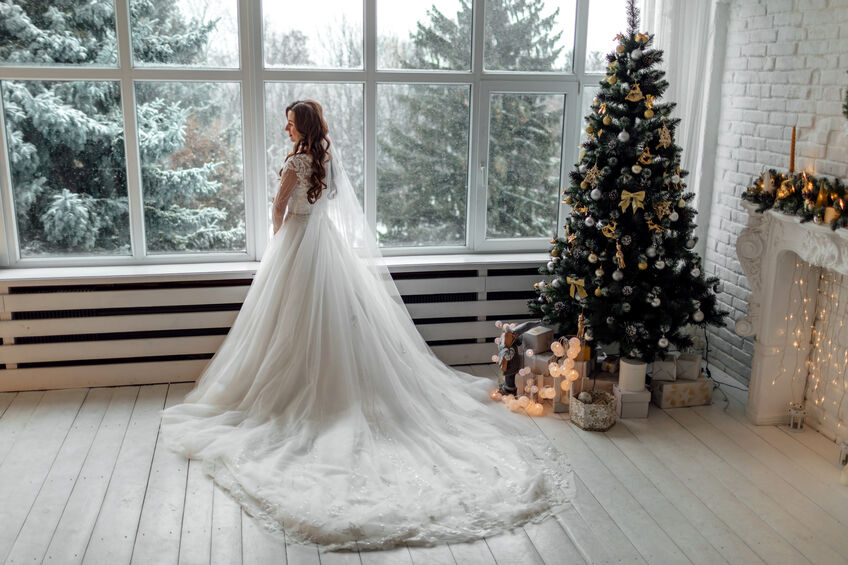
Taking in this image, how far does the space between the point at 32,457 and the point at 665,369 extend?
3.48m

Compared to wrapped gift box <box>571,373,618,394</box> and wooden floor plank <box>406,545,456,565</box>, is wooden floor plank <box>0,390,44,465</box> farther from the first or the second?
wrapped gift box <box>571,373,618,394</box>

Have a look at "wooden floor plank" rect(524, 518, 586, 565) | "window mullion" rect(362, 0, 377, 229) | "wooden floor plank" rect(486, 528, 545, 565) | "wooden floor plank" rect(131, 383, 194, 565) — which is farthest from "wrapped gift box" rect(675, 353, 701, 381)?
"wooden floor plank" rect(131, 383, 194, 565)

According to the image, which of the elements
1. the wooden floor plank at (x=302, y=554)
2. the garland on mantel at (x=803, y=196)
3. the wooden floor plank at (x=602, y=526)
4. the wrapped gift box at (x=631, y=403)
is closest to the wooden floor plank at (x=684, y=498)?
the wrapped gift box at (x=631, y=403)

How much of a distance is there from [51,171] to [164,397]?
1547 millimetres

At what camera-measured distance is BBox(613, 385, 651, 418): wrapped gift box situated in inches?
178

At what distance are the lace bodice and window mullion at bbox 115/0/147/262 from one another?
3.73 ft

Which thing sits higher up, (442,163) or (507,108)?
(507,108)

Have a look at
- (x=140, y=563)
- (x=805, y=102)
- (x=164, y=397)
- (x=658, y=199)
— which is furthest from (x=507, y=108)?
(x=140, y=563)

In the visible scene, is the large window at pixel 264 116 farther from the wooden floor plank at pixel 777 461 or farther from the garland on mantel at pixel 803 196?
the wooden floor plank at pixel 777 461

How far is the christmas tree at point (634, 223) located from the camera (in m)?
4.38

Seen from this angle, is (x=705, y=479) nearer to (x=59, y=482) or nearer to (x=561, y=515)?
(x=561, y=515)

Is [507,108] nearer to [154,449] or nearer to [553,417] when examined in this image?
[553,417]

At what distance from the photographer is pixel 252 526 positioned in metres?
3.35

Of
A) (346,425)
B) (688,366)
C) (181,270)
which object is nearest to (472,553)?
(346,425)
